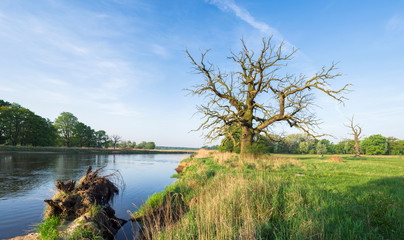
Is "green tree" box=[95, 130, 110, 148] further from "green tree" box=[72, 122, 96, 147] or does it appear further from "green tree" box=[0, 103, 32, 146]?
"green tree" box=[0, 103, 32, 146]

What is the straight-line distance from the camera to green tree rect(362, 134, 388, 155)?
78.0 metres

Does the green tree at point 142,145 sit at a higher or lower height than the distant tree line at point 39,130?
lower

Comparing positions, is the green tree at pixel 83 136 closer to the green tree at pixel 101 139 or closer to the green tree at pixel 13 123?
the green tree at pixel 101 139

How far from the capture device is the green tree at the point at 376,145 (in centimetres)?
7797

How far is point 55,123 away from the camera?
74.3 meters

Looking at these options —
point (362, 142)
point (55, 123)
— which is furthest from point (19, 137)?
point (362, 142)

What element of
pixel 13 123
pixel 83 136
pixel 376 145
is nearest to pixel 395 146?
pixel 376 145

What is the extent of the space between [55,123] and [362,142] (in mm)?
132067

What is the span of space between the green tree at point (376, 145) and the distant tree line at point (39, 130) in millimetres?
119652

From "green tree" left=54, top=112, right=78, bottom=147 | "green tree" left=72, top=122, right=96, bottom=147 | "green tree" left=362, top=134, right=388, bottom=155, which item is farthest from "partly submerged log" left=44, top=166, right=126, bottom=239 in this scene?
"green tree" left=362, top=134, right=388, bottom=155

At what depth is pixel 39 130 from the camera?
6131 cm

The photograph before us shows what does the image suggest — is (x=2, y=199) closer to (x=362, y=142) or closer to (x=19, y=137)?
(x=19, y=137)

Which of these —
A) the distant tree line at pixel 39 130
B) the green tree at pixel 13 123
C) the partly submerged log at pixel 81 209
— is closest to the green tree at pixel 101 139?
the distant tree line at pixel 39 130

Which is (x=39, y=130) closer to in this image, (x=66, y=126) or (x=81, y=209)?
(x=66, y=126)
